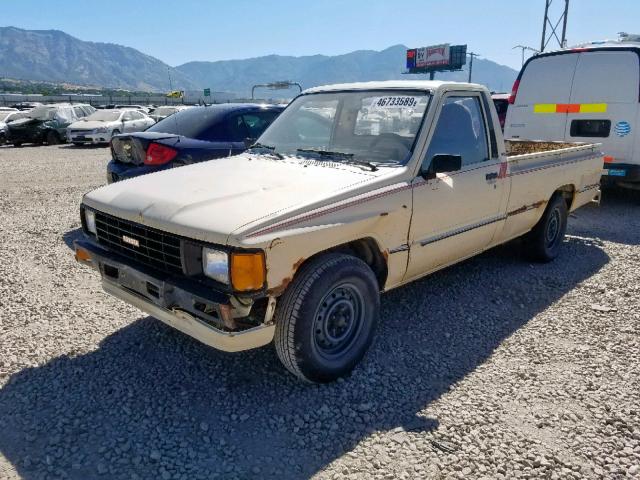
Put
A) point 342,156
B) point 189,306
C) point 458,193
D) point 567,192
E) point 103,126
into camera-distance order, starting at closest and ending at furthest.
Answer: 1. point 189,306
2. point 342,156
3. point 458,193
4. point 567,192
5. point 103,126

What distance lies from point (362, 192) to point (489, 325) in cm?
172

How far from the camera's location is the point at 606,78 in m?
7.29

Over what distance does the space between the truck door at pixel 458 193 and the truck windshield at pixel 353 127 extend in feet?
0.68

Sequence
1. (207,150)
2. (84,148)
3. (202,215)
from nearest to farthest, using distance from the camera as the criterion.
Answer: (202,215) → (207,150) → (84,148)

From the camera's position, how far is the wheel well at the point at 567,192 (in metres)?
5.44

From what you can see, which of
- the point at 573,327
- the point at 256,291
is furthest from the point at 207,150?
the point at 573,327

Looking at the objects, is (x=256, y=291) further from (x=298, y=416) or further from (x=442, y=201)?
(x=442, y=201)

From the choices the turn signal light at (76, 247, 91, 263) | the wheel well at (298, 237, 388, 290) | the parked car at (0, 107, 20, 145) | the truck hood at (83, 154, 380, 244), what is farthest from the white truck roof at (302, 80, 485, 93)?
the parked car at (0, 107, 20, 145)

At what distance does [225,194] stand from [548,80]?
22.3 feet

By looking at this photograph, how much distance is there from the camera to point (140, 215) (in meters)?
2.89

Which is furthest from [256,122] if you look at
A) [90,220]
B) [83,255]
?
[83,255]

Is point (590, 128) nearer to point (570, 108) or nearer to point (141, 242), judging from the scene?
point (570, 108)

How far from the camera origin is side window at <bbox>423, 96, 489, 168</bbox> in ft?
12.0

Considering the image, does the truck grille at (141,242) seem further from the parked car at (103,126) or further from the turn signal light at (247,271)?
the parked car at (103,126)
